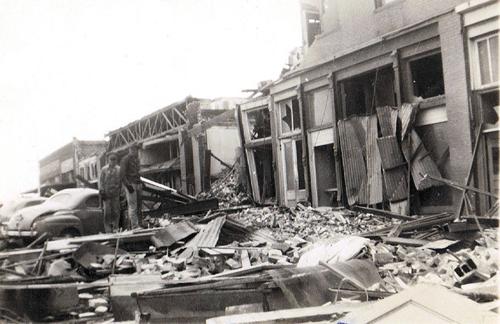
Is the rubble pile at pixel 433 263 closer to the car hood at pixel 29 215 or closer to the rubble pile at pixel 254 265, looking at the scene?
the rubble pile at pixel 254 265

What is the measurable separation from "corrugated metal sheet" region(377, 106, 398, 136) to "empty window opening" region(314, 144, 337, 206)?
324cm

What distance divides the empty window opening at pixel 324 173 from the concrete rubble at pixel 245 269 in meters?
3.12

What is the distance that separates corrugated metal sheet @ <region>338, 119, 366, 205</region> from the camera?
555 inches

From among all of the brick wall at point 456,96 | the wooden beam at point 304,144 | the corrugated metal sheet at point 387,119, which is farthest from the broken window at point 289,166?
the brick wall at point 456,96

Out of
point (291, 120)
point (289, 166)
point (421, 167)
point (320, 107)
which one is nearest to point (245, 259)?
point (421, 167)

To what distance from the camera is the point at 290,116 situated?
1803 cm

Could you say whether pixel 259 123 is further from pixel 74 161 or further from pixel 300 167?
pixel 74 161

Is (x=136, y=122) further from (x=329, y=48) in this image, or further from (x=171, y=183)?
(x=329, y=48)

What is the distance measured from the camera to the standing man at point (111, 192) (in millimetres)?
13438

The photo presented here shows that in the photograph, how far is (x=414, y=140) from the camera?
12.4 m

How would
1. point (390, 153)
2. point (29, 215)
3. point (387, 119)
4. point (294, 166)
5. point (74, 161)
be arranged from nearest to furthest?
point (390, 153) → point (387, 119) → point (29, 215) → point (294, 166) → point (74, 161)

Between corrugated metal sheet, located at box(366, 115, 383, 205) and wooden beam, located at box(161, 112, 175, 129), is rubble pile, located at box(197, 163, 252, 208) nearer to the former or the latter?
wooden beam, located at box(161, 112, 175, 129)

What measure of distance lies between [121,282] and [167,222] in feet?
22.9

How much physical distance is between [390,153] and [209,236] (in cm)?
561
